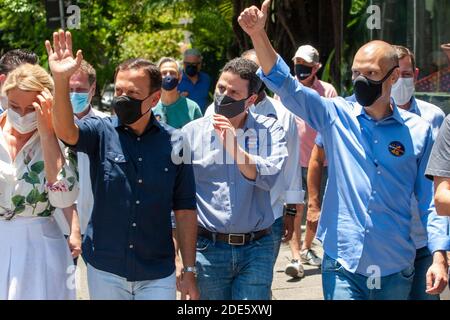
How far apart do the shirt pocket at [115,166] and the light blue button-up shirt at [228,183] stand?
652 mm

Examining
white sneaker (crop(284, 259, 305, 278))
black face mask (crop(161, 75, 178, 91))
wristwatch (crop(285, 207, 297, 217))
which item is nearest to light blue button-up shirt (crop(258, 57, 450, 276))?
wristwatch (crop(285, 207, 297, 217))

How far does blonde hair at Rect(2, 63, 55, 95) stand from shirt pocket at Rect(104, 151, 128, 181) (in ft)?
1.59

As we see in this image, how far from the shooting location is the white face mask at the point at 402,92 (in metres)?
5.76

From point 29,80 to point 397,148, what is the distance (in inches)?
75.0

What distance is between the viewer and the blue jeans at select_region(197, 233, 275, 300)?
15.9 feet

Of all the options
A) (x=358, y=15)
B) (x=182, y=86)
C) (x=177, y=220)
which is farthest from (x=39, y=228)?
(x=358, y=15)

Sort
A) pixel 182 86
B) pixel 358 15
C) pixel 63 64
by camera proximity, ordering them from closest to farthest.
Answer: pixel 63 64, pixel 182 86, pixel 358 15

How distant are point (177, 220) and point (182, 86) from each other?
8.14m

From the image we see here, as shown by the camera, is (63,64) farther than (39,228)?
No

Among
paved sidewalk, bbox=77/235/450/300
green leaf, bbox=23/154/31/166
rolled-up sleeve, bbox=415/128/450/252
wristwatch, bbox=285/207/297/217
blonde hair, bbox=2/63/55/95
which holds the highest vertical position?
blonde hair, bbox=2/63/55/95

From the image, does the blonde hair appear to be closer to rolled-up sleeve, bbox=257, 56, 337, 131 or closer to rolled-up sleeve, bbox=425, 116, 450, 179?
rolled-up sleeve, bbox=257, 56, 337, 131

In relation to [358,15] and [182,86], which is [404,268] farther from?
[358,15]

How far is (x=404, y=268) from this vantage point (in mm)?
4559
